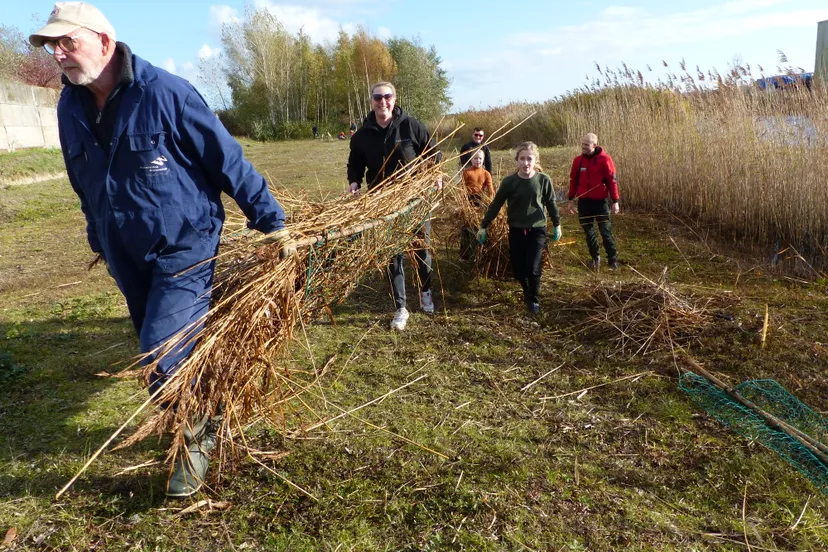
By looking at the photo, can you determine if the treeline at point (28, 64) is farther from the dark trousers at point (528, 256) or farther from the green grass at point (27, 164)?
the dark trousers at point (528, 256)

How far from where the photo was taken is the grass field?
7.69 feet

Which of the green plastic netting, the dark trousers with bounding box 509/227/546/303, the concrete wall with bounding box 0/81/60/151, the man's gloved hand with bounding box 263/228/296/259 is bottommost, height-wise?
the green plastic netting

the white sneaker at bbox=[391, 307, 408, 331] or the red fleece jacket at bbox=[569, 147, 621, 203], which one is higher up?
the red fleece jacket at bbox=[569, 147, 621, 203]

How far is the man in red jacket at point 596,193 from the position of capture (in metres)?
5.71

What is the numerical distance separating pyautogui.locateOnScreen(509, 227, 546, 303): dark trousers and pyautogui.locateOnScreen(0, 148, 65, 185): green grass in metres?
11.4

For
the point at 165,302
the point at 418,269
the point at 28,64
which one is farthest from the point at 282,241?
the point at 28,64

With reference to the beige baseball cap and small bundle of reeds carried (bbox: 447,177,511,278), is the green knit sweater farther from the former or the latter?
the beige baseball cap

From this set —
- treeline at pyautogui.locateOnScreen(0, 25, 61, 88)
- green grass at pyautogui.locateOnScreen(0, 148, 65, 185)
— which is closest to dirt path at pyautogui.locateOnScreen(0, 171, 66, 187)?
green grass at pyautogui.locateOnScreen(0, 148, 65, 185)

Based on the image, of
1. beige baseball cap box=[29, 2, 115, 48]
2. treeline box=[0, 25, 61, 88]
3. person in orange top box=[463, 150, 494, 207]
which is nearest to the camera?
beige baseball cap box=[29, 2, 115, 48]

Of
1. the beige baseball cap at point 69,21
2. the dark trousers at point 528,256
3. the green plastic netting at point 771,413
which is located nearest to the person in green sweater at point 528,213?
the dark trousers at point 528,256

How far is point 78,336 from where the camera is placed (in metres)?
4.39

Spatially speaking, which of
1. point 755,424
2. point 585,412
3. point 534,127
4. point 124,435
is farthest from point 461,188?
point 534,127

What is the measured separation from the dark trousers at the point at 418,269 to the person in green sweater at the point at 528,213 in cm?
57

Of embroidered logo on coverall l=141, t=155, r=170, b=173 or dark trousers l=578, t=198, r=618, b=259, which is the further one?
dark trousers l=578, t=198, r=618, b=259
